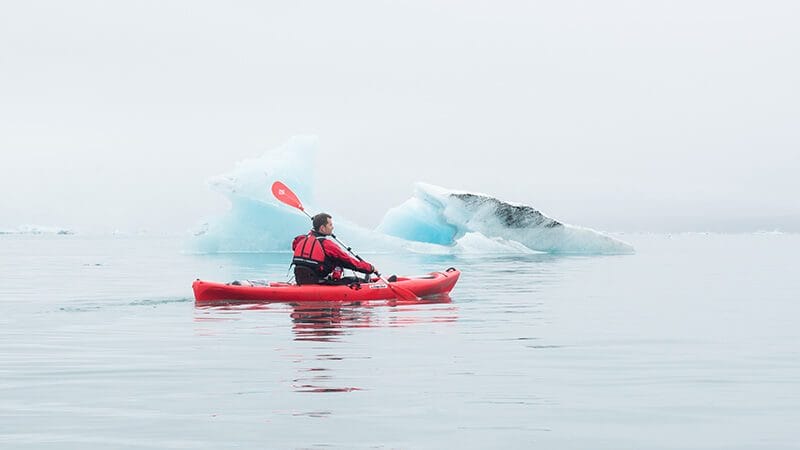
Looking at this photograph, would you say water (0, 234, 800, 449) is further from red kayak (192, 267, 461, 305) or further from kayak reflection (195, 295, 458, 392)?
red kayak (192, 267, 461, 305)

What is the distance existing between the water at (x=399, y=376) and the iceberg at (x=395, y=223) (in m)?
17.4

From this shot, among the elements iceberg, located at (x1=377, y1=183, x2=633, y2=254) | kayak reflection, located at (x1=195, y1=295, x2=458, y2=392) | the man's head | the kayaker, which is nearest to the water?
kayak reflection, located at (x1=195, y1=295, x2=458, y2=392)

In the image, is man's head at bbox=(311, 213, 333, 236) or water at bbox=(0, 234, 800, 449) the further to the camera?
man's head at bbox=(311, 213, 333, 236)

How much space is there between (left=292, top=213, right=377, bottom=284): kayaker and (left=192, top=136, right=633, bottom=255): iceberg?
1754 cm

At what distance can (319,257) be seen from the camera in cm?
1347

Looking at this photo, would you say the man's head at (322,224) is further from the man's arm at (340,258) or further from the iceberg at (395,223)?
the iceberg at (395,223)

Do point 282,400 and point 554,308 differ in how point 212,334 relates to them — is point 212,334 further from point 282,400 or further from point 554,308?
point 554,308

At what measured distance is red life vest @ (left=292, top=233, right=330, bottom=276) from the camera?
1340 cm

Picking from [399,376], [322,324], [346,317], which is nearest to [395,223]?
[346,317]

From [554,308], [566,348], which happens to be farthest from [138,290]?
[566,348]

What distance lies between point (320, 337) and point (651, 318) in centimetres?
491

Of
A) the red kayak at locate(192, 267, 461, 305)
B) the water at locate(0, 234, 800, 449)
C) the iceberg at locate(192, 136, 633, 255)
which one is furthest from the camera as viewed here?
the iceberg at locate(192, 136, 633, 255)

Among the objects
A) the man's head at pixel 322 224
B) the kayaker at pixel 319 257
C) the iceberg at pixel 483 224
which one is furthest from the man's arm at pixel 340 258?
the iceberg at pixel 483 224

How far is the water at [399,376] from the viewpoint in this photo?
4.98 metres
